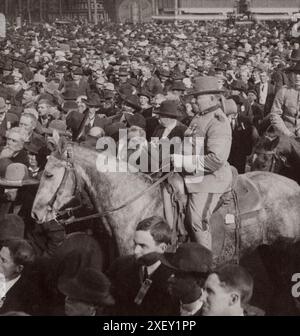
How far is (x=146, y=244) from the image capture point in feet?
15.1

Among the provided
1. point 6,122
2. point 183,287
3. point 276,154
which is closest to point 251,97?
point 276,154

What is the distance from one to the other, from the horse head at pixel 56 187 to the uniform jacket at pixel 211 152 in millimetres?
1203

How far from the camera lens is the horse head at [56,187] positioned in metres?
5.82

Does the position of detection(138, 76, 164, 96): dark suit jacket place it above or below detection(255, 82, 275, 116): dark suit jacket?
above

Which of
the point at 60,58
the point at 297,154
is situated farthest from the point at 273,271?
the point at 60,58

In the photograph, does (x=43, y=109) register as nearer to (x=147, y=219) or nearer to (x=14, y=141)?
(x=14, y=141)

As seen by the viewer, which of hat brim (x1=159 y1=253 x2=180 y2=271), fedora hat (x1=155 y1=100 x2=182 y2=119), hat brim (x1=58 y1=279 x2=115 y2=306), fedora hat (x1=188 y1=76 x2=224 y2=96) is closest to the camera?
hat brim (x1=58 y1=279 x2=115 y2=306)

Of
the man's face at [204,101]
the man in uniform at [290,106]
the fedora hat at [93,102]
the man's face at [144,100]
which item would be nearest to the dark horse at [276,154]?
the man in uniform at [290,106]

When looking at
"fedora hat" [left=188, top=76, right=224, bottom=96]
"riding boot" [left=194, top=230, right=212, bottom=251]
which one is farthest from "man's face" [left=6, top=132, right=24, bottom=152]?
"riding boot" [left=194, top=230, right=212, bottom=251]

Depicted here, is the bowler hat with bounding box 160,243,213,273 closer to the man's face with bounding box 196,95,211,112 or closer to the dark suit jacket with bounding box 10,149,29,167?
the man's face with bounding box 196,95,211,112

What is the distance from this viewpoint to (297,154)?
805 cm

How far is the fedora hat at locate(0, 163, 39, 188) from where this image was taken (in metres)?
6.64

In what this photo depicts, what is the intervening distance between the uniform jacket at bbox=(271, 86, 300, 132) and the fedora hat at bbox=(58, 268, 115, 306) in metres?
6.23

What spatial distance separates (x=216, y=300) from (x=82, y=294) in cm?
89
